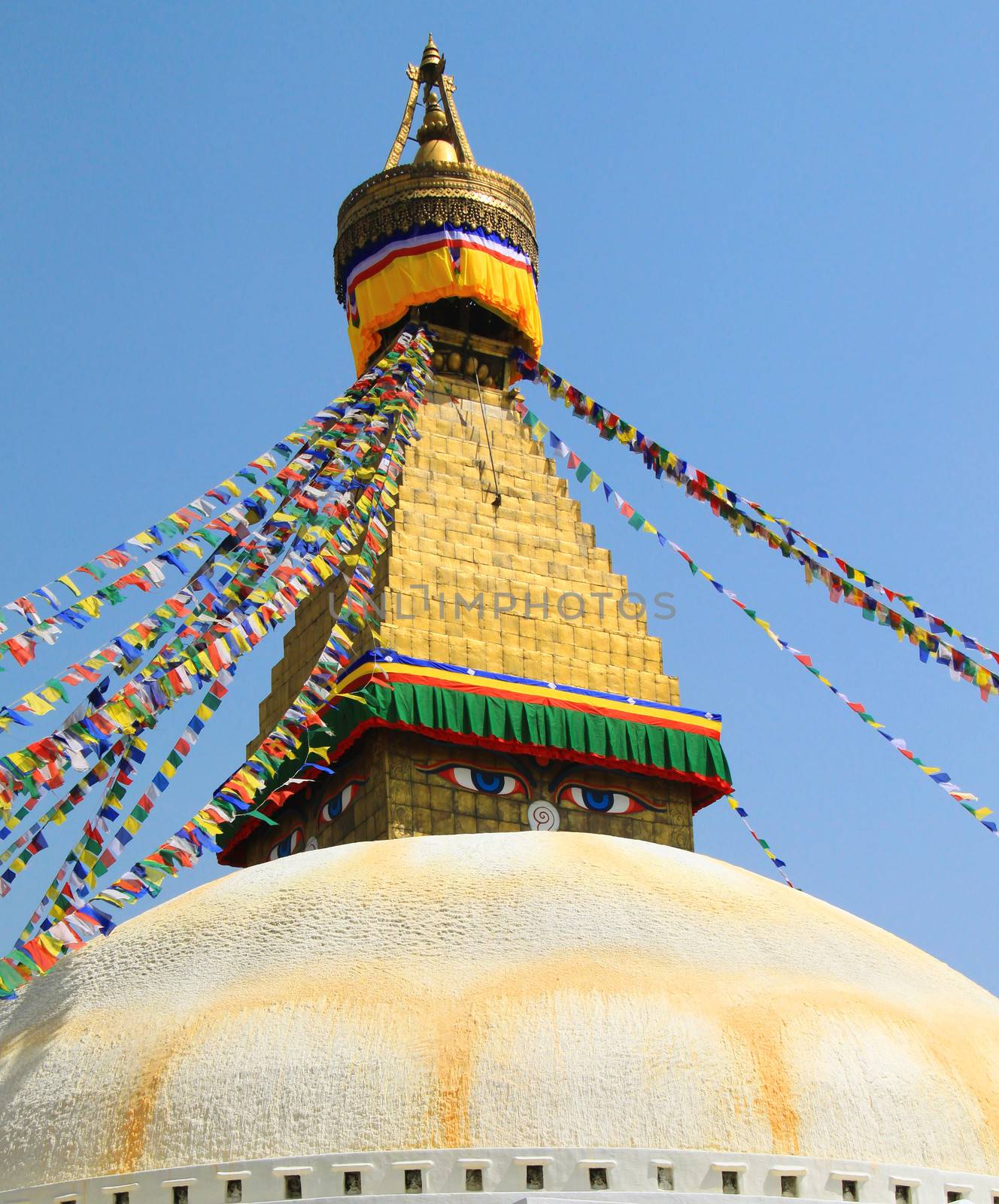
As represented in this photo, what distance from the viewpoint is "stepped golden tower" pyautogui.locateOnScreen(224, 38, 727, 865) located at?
41.5ft

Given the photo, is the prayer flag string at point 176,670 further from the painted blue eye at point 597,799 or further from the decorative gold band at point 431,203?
the decorative gold band at point 431,203

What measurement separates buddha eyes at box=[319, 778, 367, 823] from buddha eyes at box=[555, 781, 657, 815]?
1623mm

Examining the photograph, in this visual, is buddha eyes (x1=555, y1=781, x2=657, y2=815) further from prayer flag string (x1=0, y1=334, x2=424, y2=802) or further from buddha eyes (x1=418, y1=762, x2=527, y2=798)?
prayer flag string (x1=0, y1=334, x2=424, y2=802)

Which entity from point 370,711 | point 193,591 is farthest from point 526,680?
point 193,591

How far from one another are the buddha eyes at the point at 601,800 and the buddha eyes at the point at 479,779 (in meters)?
0.36

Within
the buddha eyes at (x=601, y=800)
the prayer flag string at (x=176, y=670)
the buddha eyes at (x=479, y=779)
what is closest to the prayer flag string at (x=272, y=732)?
the prayer flag string at (x=176, y=670)

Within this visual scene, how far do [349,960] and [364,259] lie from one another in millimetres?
10837

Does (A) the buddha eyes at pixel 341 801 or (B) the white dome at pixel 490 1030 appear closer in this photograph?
(B) the white dome at pixel 490 1030

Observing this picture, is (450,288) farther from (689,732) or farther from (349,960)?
(349,960)

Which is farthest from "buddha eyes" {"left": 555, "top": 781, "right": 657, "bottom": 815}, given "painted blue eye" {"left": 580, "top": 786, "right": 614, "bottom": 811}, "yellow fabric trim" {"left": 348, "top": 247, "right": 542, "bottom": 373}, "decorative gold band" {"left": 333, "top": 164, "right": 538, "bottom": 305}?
"decorative gold band" {"left": 333, "top": 164, "right": 538, "bottom": 305}

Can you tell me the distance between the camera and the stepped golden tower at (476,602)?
499 inches

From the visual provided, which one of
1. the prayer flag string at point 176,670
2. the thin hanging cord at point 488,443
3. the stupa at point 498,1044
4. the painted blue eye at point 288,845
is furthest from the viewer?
the thin hanging cord at point 488,443

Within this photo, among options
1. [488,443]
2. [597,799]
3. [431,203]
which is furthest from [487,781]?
[431,203]

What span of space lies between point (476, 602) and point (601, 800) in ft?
6.39
